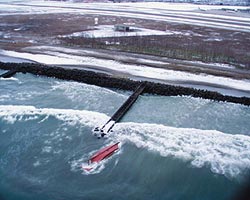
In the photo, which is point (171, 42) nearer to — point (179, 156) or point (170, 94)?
point (170, 94)

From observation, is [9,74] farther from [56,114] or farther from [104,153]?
[104,153]

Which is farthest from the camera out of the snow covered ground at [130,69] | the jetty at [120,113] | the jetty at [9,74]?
the jetty at [9,74]

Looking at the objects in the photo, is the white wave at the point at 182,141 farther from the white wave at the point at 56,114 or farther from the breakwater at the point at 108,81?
the breakwater at the point at 108,81

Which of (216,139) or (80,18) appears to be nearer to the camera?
(216,139)

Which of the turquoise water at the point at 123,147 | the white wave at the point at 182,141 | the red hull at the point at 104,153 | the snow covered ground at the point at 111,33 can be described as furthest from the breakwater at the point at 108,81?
the snow covered ground at the point at 111,33

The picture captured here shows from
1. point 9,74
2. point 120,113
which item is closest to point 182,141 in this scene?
point 120,113

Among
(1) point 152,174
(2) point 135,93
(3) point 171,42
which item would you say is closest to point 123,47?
(3) point 171,42

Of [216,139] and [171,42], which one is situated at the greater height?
[171,42]

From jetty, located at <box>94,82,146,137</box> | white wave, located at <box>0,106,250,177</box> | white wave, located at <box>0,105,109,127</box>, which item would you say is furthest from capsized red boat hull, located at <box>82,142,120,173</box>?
white wave, located at <box>0,105,109,127</box>
